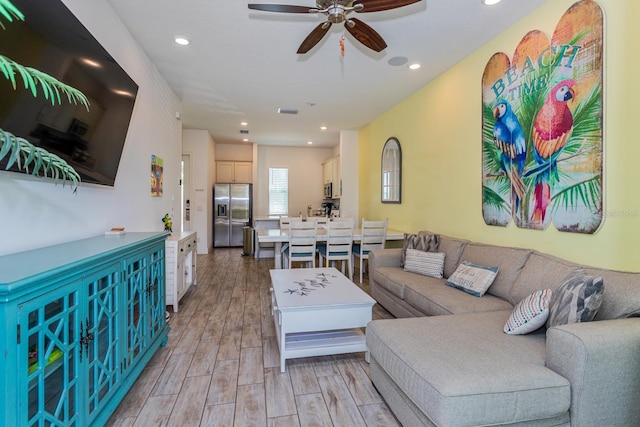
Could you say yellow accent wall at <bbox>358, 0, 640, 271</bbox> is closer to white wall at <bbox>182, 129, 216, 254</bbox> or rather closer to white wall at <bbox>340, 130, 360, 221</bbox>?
white wall at <bbox>340, 130, 360, 221</bbox>

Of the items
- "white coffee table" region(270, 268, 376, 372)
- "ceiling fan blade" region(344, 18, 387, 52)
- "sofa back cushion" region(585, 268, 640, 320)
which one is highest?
"ceiling fan blade" region(344, 18, 387, 52)

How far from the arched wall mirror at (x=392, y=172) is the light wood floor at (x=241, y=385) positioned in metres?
2.39

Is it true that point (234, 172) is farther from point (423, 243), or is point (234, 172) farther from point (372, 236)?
point (423, 243)

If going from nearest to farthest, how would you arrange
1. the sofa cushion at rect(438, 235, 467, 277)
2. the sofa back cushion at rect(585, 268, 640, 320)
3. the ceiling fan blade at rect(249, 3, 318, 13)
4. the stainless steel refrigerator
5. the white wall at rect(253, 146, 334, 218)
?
1. the sofa back cushion at rect(585, 268, 640, 320)
2. the ceiling fan blade at rect(249, 3, 318, 13)
3. the sofa cushion at rect(438, 235, 467, 277)
4. the stainless steel refrigerator
5. the white wall at rect(253, 146, 334, 218)

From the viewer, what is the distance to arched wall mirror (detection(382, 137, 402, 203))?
5023 mm

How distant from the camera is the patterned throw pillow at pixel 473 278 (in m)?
2.55

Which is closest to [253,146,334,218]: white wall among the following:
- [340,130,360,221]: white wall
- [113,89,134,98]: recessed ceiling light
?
[340,130,360,221]: white wall

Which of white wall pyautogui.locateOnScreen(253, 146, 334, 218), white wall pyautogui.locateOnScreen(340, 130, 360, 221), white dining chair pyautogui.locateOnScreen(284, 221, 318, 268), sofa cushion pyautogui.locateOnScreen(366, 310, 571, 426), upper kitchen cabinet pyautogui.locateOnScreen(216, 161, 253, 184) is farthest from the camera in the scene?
white wall pyautogui.locateOnScreen(253, 146, 334, 218)

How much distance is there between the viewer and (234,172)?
341 inches

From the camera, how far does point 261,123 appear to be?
638cm

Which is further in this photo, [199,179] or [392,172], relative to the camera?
[199,179]

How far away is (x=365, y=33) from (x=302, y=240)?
276 centimetres

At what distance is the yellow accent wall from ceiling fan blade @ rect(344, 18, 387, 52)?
1316 millimetres

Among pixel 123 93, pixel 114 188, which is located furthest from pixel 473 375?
pixel 123 93
